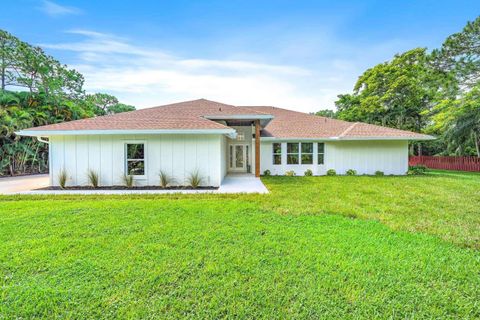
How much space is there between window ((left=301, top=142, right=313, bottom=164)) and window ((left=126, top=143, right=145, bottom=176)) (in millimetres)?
10609

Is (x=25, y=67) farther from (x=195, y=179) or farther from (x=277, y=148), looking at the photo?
(x=277, y=148)

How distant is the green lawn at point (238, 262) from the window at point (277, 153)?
371 inches

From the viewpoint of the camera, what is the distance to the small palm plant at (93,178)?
10.3 metres

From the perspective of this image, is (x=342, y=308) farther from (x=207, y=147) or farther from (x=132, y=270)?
(x=207, y=147)

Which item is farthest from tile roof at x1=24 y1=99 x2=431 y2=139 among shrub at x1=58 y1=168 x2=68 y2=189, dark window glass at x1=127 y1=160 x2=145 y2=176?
shrub at x1=58 y1=168 x2=68 y2=189

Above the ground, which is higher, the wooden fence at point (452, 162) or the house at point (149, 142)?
the house at point (149, 142)

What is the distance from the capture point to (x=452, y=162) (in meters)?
20.7

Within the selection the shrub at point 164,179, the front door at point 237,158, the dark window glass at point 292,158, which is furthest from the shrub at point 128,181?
the dark window glass at point 292,158

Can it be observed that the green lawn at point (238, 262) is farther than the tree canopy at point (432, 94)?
No

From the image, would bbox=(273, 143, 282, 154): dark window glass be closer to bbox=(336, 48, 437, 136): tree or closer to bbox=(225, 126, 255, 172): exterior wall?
bbox=(225, 126, 255, 172): exterior wall

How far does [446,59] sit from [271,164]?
13.4 metres

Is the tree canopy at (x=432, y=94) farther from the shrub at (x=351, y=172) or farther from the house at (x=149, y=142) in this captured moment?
the shrub at (x=351, y=172)

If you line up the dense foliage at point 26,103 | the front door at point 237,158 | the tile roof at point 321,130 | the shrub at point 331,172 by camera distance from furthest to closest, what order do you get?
1. the front door at point 237,158
2. the shrub at point 331,172
3. the tile roof at point 321,130
4. the dense foliage at point 26,103

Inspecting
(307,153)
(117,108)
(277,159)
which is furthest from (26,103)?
(117,108)
